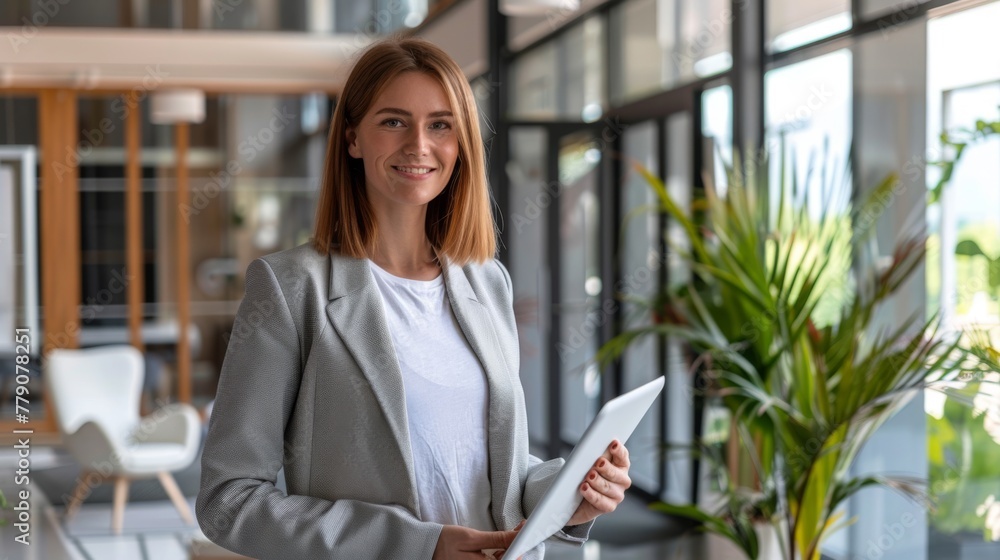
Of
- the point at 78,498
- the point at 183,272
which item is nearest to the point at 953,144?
the point at 78,498

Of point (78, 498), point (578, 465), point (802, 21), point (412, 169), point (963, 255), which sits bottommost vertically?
point (78, 498)

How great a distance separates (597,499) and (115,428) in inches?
236

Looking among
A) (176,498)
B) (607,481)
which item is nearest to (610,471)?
(607,481)

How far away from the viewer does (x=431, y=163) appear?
1.40m

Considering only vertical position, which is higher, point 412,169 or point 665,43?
point 665,43

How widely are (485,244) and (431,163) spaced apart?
20 cm

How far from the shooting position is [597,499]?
135 cm

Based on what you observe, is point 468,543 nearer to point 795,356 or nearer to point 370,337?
point 370,337

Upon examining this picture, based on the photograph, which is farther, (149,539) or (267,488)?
(149,539)

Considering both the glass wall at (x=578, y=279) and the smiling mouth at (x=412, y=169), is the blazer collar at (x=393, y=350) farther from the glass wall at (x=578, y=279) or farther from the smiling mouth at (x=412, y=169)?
the glass wall at (x=578, y=279)

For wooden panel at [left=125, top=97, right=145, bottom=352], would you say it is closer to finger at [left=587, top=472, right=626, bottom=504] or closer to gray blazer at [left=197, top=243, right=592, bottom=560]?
gray blazer at [left=197, top=243, right=592, bottom=560]

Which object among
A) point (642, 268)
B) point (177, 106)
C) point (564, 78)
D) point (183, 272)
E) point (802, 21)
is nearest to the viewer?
point (802, 21)

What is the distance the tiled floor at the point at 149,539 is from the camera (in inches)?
197

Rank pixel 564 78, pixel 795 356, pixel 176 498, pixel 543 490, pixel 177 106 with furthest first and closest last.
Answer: pixel 177 106
pixel 564 78
pixel 176 498
pixel 795 356
pixel 543 490
